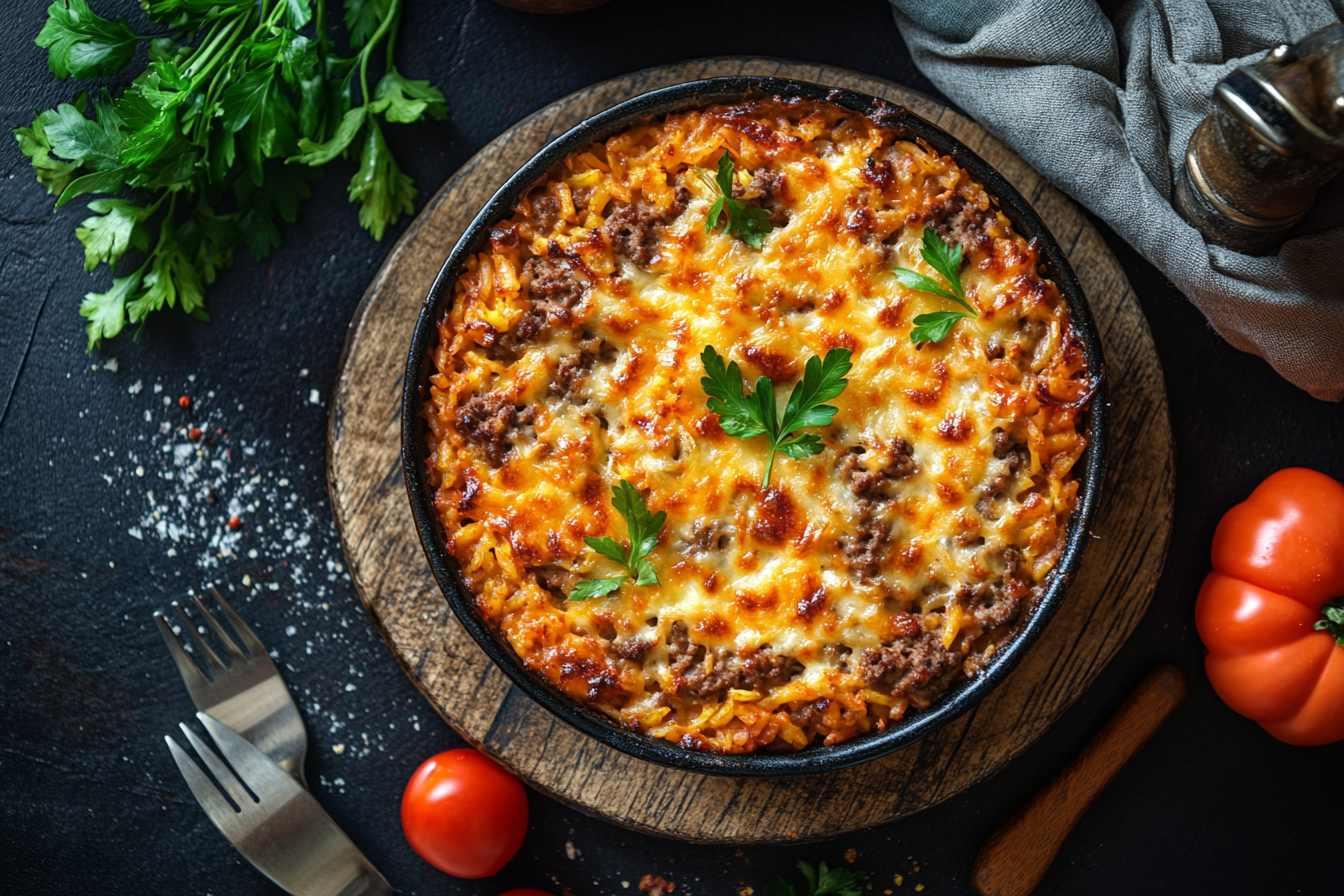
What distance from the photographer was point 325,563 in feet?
11.4

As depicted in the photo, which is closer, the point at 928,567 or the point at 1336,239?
the point at 928,567

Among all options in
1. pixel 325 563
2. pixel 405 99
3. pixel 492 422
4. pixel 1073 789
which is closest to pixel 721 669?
pixel 492 422

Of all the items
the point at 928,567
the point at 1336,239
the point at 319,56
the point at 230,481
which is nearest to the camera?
the point at 928,567

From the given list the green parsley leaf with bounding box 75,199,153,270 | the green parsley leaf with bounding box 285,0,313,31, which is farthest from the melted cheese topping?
the green parsley leaf with bounding box 75,199,153,270

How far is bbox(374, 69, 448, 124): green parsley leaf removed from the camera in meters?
3.24

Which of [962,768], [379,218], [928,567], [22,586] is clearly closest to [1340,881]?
[962,768]

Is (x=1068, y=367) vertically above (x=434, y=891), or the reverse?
(x=1068, y=367)

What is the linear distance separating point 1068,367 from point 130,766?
3.46m

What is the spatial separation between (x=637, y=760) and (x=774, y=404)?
4.36ft

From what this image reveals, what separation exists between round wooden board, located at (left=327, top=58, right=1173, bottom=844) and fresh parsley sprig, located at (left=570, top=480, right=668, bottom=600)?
77 cm

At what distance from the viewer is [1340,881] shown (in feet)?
11.3

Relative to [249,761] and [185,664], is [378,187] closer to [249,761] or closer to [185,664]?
[185,664]

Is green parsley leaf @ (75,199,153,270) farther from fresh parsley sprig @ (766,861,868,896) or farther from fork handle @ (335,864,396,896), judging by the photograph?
fresh parsley sprig @ (766,861,868,896)

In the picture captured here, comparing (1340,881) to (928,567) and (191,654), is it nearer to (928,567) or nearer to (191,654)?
(928,567)
